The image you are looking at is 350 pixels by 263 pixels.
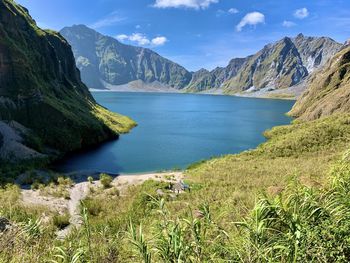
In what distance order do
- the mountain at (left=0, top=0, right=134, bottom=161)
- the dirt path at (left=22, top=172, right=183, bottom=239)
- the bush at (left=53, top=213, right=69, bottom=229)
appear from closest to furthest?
the bush at (left=53, top=213, right=69, bottom=229) → the dirt path at (left=22, top=172, right=183, bottom=239) → the mountain at (left=0, top=0, right=134, bottom=161)

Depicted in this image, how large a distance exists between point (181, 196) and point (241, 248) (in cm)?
2408

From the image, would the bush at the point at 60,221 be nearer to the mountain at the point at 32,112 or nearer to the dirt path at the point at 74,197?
the dirt path at the point at 74,197

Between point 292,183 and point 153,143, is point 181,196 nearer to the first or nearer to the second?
point 292,183

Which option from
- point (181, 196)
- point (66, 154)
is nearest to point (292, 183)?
point (181, 196)

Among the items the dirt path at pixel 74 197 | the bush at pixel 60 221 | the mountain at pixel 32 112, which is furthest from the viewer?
the mountain at pixel 32 112

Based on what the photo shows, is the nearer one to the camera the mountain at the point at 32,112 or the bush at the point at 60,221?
the bush at the point at 60,221

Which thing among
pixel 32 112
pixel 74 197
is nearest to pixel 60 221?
pixel 74 197

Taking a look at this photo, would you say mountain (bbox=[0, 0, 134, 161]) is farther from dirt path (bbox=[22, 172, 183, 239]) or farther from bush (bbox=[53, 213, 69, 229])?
bush (bbox=[53, 213, 69, 229])

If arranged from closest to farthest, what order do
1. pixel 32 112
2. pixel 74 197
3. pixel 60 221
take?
pixel 60 221 → pixel 74 197 → pixel 32 112

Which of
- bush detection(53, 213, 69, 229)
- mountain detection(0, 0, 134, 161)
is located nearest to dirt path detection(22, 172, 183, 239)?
bush detection(53, 213, 69, 229)

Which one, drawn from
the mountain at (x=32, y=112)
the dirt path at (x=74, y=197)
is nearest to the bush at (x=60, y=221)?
the dirt path at (x=74, y=197)

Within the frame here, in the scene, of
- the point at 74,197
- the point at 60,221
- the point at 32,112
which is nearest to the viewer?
the point at 60,221

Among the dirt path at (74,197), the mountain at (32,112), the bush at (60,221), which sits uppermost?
the mountain at (32,112)

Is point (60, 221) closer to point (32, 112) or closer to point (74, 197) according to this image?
point (74, 197)
